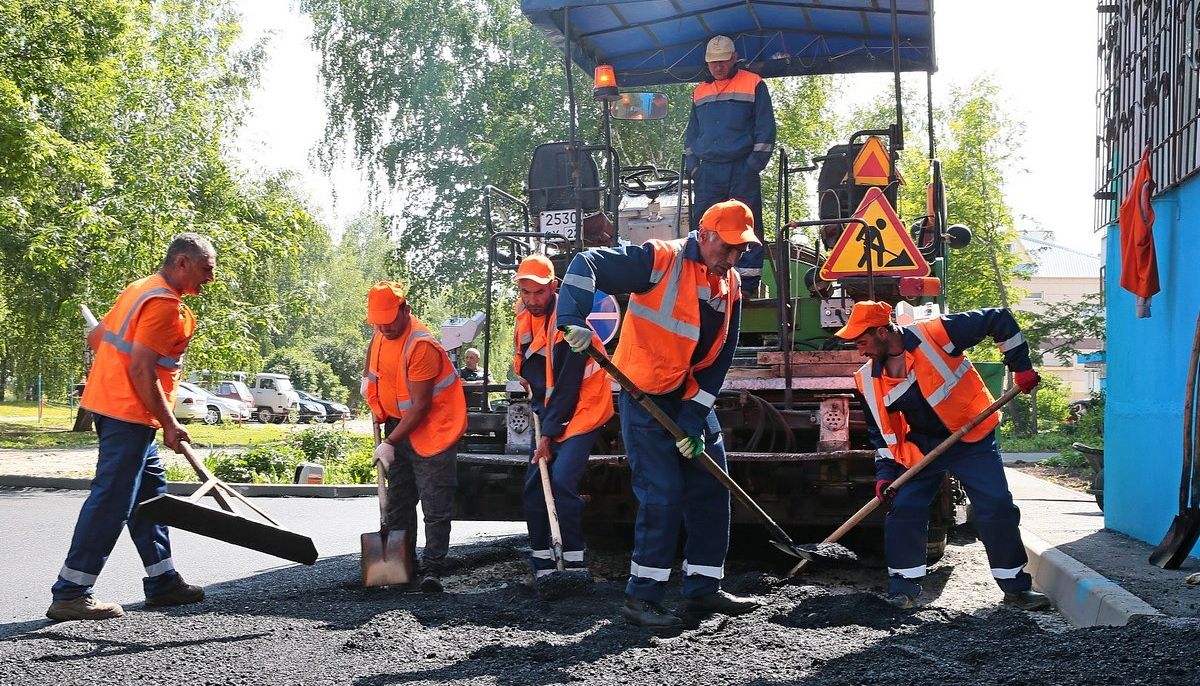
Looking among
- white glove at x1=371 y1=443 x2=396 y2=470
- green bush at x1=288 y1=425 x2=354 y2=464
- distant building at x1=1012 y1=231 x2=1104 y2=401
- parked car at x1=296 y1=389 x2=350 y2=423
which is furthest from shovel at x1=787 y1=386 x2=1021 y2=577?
distant building at x1=1012 y1=231 x2=1104 y2=401

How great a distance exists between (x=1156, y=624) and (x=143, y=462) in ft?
14.1

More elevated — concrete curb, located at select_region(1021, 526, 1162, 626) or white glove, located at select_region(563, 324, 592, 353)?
white glove, located at select_region(563, 324, 592, 353)

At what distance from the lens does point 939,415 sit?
19.7 ft

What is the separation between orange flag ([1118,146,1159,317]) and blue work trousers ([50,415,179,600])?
221 inches

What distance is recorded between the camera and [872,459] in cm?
650

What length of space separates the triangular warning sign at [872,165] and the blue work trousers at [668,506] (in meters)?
3.14

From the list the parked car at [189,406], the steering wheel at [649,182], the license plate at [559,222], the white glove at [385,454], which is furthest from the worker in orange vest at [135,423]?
the parked car at [189,406]

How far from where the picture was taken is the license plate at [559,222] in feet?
27.7

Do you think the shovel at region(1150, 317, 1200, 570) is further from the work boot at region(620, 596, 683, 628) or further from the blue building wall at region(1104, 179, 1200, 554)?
the work boot at region(620, 596, 683, 628)

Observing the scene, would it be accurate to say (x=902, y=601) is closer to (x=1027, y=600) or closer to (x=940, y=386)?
(x=1027, y=600)

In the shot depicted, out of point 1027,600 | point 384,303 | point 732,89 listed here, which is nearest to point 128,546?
point 384,303

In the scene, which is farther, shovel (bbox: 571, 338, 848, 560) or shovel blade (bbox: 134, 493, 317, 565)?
shovel blade (bbox: 134, 493, 317, 565)

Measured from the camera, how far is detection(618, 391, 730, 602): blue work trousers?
5.30 meters

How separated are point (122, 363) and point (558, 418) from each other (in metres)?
2.14
